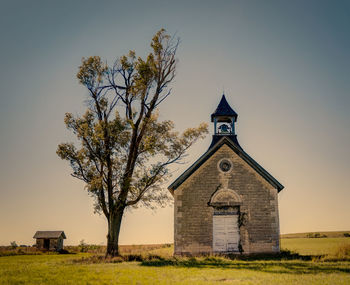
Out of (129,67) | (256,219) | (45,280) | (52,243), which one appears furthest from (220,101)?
(52,243)

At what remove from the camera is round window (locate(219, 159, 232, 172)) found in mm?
23141

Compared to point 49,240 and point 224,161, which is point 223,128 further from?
point 49,240

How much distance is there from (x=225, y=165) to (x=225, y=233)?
4190 millimetres

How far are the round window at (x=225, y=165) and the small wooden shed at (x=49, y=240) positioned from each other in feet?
129

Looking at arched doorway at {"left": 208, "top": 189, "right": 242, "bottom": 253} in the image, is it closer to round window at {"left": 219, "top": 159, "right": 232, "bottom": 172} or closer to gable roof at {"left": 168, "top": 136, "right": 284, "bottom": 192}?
round window at {"left": 219, "top": 159, "right": 232, "bottom": 172}

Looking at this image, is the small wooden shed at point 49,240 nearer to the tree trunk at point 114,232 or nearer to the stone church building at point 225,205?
the tree trunk at point 114,232

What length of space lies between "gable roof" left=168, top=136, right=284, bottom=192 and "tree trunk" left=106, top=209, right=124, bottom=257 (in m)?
4.00

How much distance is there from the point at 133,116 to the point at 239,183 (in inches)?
339

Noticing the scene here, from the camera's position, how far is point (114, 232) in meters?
23.7

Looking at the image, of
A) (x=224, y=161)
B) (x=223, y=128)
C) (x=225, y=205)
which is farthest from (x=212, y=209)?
(x=223, y=128)

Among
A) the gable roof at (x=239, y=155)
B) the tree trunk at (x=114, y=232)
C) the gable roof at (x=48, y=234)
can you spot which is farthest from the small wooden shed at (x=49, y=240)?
the gable roof at (x=239, y=155)

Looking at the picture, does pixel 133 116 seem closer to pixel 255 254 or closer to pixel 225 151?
pixel 225 151

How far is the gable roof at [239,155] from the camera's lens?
893 inches

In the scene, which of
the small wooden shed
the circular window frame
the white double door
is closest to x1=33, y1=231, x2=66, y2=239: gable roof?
the small wooden shed
